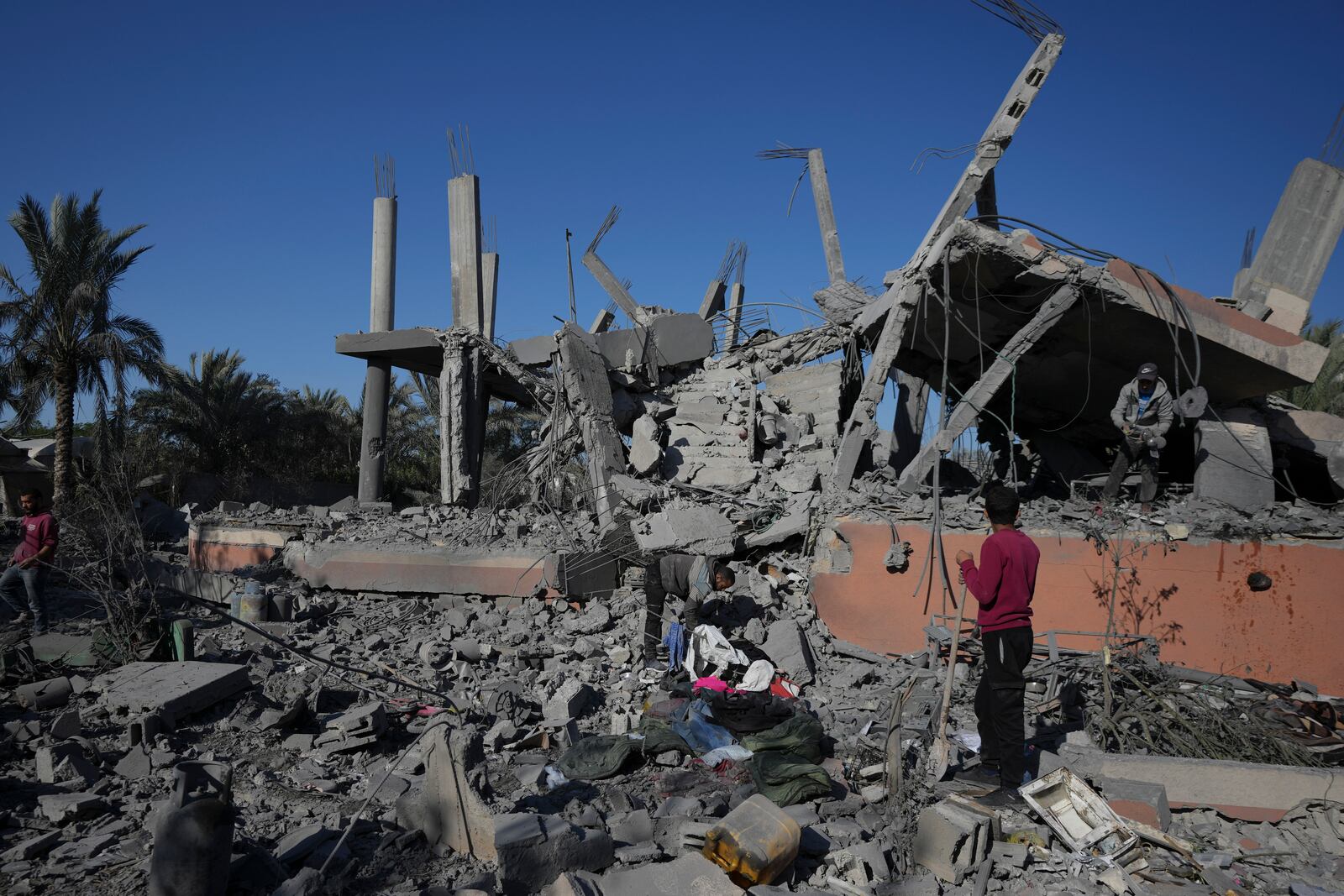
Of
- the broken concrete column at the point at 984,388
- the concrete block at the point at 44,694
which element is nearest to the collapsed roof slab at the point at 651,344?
the broken concrete column at the point at 984,388

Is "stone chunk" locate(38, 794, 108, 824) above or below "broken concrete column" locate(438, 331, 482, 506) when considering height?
below

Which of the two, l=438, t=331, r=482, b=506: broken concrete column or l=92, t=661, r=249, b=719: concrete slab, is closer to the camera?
l=92, t=661, r=249, b=719: concrete slab

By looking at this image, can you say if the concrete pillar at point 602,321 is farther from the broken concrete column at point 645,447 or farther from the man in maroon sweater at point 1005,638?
the man in maroon sweater at point 1005,638

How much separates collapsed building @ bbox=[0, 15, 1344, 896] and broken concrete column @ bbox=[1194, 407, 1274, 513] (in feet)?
0.11

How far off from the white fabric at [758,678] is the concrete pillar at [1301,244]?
6501 millimetres

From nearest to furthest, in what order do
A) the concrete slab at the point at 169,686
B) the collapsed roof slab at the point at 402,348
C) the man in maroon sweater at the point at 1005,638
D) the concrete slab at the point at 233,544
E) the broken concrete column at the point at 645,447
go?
the man in maroon sweater at the point at 1005,638 < the concrete slab at the point at 169,686 < the concrete slab at the point at 233,544 < the broken concrete column at the point at 645,447 < the collapsed roof slab at the point at 402,348

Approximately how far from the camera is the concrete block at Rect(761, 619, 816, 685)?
6.91 metres

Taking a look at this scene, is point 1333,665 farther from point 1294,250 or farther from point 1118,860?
point 1294,250

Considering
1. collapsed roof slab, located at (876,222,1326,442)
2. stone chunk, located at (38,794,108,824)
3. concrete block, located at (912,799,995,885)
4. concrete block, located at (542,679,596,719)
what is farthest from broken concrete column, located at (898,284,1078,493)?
stone chunk, located at (38,794,108,824)

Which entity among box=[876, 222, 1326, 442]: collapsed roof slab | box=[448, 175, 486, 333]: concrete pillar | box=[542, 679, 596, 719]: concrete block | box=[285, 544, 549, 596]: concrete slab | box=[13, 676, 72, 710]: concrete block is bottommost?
box=[542, 679, 596, 719]: concrete block

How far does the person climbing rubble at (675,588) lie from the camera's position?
7.00 m

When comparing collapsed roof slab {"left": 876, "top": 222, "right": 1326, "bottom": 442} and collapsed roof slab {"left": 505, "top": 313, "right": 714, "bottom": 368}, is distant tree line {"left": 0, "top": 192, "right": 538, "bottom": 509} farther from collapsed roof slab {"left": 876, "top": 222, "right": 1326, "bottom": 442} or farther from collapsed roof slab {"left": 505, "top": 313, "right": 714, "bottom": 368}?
collapsed roof slab {"left": 876, "top": 222, "right": 1326, "bottom": 442}

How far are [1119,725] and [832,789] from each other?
70.7 inches

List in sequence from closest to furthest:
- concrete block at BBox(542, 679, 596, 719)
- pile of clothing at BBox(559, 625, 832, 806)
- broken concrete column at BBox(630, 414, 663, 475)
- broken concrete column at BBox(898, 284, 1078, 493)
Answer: pile of clothing at BBox(559, 625, 832, 806)
concrete block at BBox(542, 679, 596, 719)
broken concrete column at BBox(898, 284, 1078, 493)
broken concrete column at BBox(630, 414, 663, 475)
